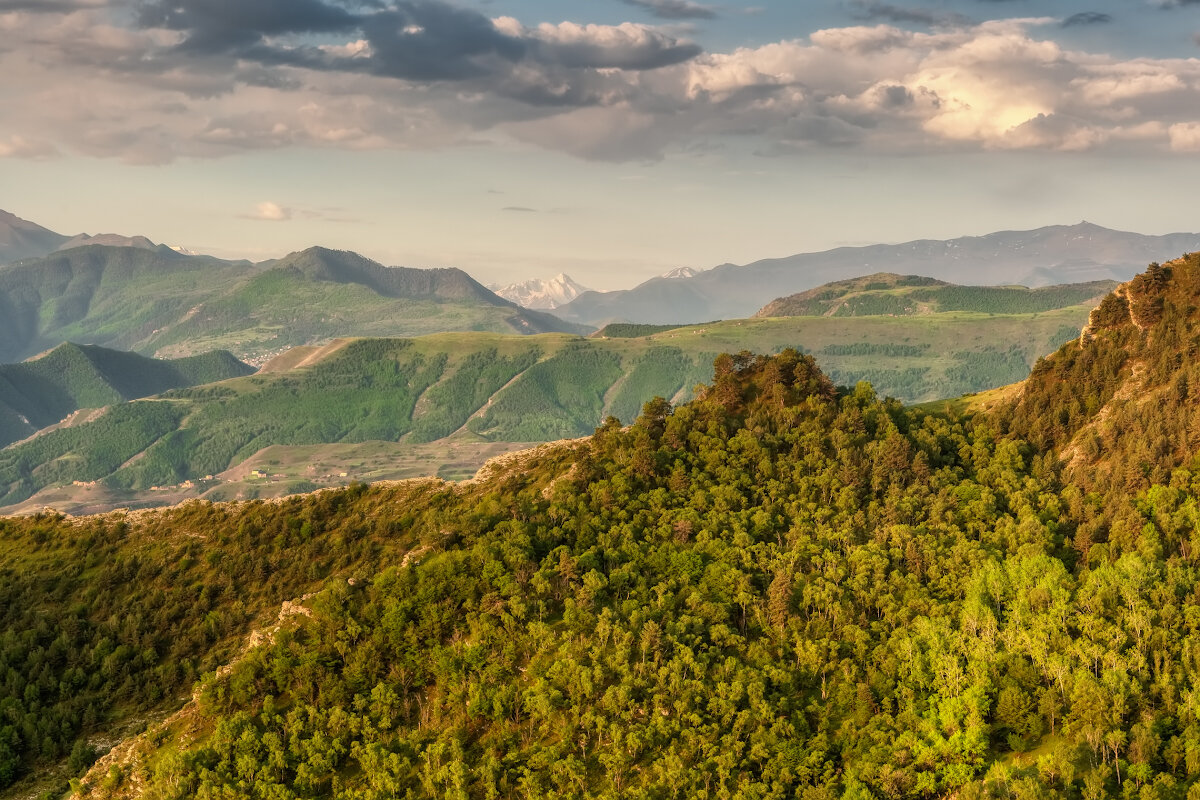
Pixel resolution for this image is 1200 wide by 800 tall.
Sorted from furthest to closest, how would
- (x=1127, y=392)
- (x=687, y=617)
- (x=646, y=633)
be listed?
(x=1127, y=392)
(x=687, y=617)
(x=646, y=633)

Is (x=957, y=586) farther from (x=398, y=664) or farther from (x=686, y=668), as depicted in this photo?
(x=398, y=664)

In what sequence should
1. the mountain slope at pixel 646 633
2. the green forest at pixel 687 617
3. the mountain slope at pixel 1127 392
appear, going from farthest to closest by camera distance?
the mountain slope at pixel 1127 392
the green forest at pixel 687 617
the mountain slope at pixel 646 633

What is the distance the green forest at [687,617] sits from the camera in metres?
80.6

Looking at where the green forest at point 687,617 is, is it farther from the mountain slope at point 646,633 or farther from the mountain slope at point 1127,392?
the mountain slope at point 1127,392

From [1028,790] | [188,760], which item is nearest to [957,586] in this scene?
[1028,790]

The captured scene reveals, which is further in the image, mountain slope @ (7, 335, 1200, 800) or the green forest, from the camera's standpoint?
the green forest

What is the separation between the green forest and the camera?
80562mm

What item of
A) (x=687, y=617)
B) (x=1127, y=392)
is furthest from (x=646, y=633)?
(x=1127, y=392)

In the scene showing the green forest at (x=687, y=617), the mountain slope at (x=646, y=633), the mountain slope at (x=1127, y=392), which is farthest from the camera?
the mountain slope at (x=1127, y=392)

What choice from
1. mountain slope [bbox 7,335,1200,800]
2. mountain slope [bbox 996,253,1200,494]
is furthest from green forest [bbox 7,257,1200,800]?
mountain slope [bbox 996,253,1200,494]

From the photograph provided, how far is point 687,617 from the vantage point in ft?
308

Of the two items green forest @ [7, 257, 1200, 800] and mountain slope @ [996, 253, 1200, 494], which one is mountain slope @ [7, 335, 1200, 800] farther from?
mountain slope @ [996, 253, 1200, 494]

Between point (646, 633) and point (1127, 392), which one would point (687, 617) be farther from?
point (1127, 392)

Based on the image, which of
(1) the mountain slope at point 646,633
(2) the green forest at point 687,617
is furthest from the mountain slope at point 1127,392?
(1) the mountain slope at point 646,633
